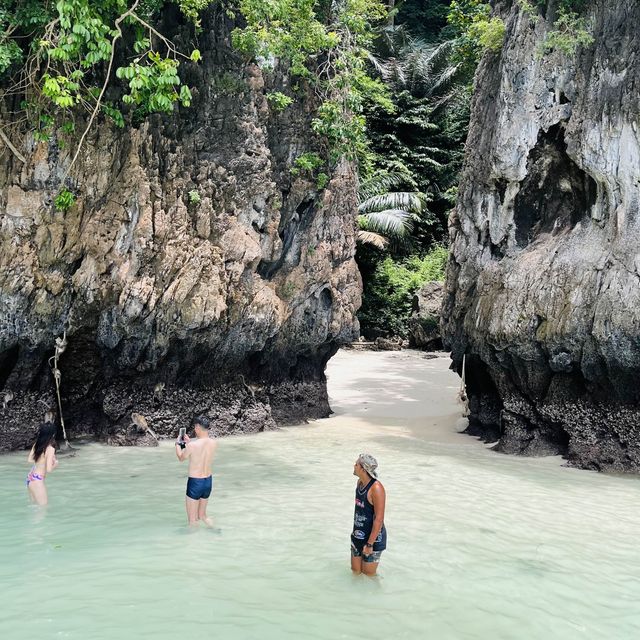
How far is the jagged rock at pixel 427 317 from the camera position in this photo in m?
28.1

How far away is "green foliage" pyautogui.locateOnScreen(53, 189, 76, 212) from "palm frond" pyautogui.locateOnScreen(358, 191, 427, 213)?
21.6 m

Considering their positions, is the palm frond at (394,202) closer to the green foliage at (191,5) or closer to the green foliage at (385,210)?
the green foliage at (385,210)

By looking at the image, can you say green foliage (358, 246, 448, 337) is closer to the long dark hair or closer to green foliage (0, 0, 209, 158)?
green foliage (0, 0, 209, 158)

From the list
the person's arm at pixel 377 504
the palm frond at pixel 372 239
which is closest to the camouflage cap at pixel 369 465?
the person's arm at pixel 377 504

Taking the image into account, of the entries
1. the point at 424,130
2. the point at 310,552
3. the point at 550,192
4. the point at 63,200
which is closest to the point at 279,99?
the point at 63,200

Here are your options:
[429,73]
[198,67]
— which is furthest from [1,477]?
[429,73]

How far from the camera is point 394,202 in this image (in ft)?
101

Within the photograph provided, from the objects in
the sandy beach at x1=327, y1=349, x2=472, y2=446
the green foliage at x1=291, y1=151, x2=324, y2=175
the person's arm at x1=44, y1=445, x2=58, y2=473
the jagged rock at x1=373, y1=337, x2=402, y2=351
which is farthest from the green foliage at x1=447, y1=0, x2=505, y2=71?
the jagged rock at x1=373, y1=337, x2=402, y2=351

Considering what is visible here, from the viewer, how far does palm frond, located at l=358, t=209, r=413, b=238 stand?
29.7m

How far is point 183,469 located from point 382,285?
69.8 ft

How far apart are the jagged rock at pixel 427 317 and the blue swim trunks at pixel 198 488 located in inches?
853

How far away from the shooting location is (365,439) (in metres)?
13.5

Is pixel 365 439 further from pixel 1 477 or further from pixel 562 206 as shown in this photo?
pixel 1 477

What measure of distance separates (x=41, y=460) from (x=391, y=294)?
23923mm
